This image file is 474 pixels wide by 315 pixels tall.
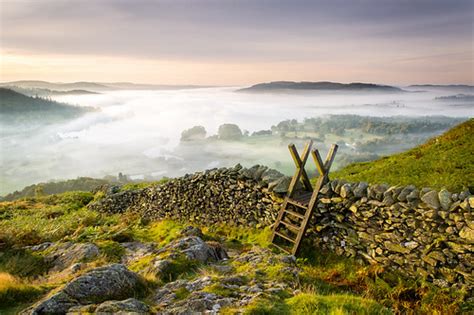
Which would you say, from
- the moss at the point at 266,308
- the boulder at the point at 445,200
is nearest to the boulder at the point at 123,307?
the moss at the point at 266,308

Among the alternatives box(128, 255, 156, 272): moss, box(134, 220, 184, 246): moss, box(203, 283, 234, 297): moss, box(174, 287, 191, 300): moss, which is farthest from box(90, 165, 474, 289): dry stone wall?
box(174, 287, 191, 300): moss

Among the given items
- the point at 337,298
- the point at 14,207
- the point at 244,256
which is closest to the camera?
the point at 337,298

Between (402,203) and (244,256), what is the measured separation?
4934 mm

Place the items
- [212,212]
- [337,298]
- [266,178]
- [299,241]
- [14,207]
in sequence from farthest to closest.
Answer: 1. [14,207]
2. [212,212]
3. [266,178]
4. [299,241]
5. [337,298]

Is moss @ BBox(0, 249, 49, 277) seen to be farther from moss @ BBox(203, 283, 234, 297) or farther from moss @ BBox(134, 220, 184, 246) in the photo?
moss @ BBox(203, 283, 234, 297)

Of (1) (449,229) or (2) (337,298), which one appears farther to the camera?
(1) (449,229)

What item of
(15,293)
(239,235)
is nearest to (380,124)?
(239,235)

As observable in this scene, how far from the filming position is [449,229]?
848cm

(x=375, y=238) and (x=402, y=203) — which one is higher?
(x=402, y=203)

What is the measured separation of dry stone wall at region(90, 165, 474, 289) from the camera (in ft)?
27.7

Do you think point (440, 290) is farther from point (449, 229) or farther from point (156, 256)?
point (156, 256)

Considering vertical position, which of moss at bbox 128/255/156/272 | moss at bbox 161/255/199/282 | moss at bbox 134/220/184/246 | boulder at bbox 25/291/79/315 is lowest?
moss at bbox 134/220/184/246

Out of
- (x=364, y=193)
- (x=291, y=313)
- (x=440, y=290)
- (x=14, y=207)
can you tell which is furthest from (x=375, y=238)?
(x=14, y=207)

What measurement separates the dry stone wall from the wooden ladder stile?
17.6 inches
